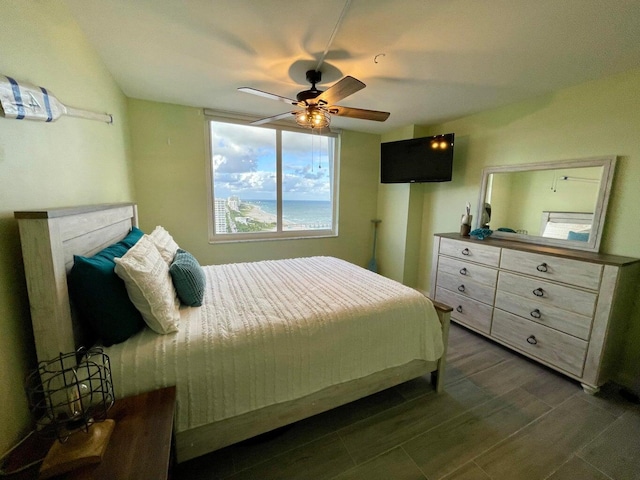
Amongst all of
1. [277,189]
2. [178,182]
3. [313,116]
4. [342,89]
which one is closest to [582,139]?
[342,89]

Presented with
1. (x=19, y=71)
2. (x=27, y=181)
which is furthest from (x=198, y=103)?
(x=27, y=181)

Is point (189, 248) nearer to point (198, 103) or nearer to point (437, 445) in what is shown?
point (198, 103)

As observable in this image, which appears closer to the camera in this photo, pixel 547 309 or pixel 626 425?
pixel 626 425

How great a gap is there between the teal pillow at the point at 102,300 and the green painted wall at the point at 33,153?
0.16 m

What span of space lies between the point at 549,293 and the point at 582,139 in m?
1.35

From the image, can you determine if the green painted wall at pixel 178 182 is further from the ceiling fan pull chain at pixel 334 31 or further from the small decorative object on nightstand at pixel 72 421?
the small decorative object on nightstand at pixel 72 421

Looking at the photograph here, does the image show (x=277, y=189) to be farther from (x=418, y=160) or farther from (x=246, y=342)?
(x=246, y=342)

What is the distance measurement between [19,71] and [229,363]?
4.95 feet

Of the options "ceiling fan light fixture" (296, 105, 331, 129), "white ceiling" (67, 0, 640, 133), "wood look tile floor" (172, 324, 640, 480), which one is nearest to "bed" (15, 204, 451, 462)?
"wood look tile floor" (172, 324, 640, 480)

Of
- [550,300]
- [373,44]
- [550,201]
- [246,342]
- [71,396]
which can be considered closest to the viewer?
[71,396]

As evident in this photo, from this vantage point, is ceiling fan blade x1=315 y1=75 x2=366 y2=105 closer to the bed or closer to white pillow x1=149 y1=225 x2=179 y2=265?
the bed

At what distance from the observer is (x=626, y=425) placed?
1.62 metres

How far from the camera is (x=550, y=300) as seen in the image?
2.07 meters

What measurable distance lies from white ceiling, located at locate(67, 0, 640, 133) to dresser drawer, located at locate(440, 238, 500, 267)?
1.45 m
